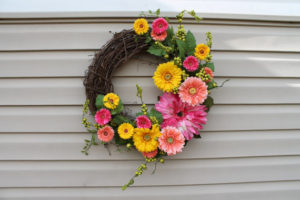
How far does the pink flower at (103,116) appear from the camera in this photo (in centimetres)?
99

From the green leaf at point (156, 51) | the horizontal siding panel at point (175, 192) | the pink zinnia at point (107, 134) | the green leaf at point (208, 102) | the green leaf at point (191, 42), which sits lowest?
the horizontal siding panel at point (175, 192)

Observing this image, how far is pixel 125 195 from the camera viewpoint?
117 centimetres

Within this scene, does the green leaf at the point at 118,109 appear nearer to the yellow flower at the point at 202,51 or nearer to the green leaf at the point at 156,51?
the green leaf at the point at 156,51

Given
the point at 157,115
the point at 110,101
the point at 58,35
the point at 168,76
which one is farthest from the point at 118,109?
the point at 58,35

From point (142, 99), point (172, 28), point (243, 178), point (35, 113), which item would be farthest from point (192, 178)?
point (35, 113)

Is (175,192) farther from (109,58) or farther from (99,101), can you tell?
(109,58)

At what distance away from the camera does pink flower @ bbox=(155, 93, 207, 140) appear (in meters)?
1.04

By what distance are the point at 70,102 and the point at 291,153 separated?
1.34 meters

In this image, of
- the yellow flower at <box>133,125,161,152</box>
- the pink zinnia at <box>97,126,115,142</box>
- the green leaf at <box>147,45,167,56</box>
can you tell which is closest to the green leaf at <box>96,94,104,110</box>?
the pink zinnia at <box>97,126,115,142</box>

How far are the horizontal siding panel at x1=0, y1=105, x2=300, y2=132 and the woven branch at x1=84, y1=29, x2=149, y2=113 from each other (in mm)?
176

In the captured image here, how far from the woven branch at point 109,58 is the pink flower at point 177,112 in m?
0.28

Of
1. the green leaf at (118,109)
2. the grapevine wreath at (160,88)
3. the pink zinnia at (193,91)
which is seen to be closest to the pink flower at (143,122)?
the grapevine wreath at (160,88)

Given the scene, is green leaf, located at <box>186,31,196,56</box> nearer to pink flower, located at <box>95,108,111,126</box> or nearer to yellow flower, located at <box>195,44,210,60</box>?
yellow flower, located at <box>195,44,210,60</box>

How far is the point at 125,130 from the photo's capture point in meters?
1.00
